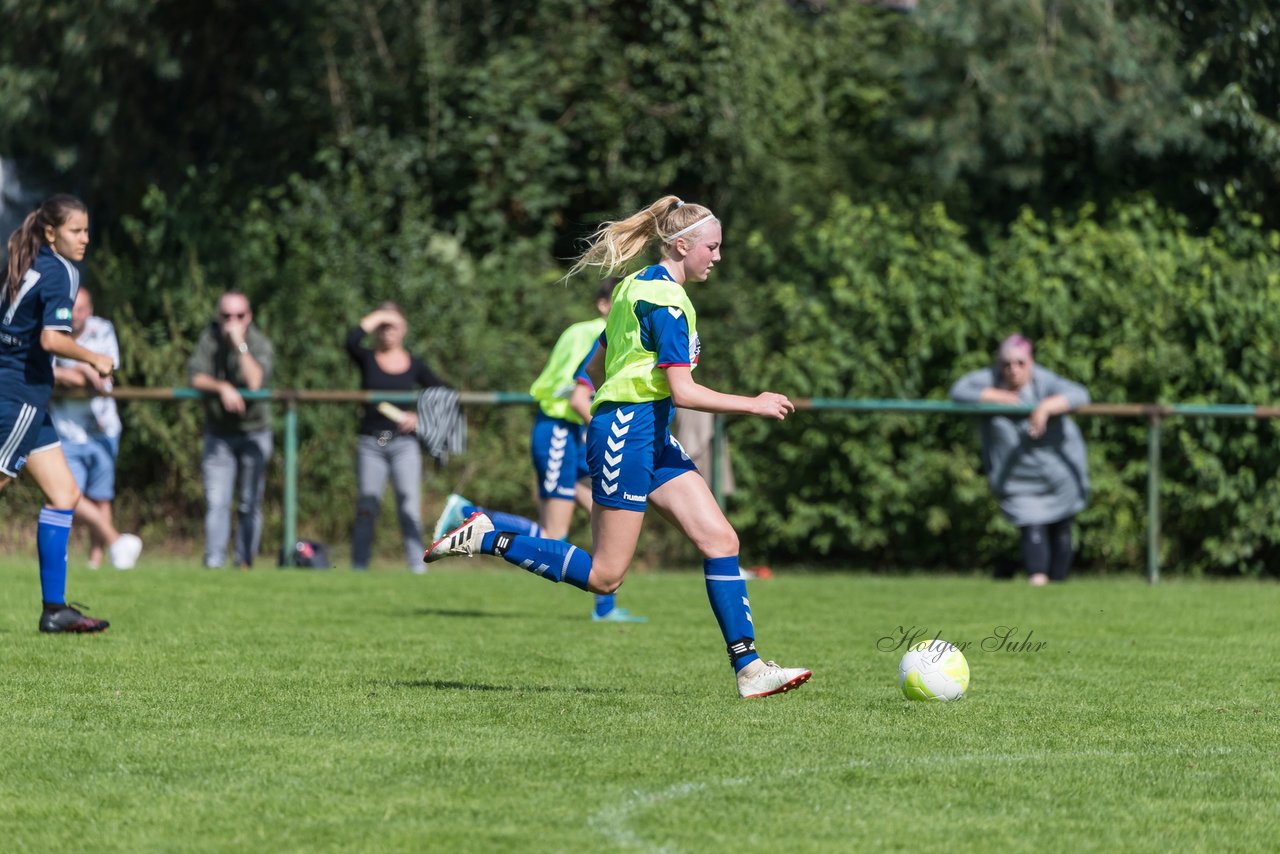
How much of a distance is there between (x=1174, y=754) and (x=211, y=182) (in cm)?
1477

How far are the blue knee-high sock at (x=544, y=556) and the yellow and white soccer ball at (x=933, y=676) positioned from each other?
1.30m

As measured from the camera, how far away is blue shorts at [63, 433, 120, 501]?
12898 millimetres

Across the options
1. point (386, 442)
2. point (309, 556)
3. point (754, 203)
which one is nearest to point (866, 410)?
point (386, 442)

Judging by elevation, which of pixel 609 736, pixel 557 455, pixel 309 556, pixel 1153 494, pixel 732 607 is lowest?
pixel 309 556

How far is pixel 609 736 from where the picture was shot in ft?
19.2

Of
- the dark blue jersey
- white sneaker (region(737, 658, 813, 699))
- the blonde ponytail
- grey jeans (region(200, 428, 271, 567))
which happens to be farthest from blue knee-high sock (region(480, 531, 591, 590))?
grey jeans (region(200, 428, 271, 567))

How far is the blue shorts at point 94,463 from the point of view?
12.9m

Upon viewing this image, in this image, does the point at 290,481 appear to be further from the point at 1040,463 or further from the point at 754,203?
the point at 754,203

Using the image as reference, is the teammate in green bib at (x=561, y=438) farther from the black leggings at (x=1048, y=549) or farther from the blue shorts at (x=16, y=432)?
the black leggings at (x=1048, y=549)

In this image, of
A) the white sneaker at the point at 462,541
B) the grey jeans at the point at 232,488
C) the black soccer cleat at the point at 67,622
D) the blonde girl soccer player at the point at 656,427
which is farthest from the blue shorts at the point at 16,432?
the grey jeans at the point at 232,488

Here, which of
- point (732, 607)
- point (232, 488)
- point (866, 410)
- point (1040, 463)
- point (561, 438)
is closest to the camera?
point (732, 607)

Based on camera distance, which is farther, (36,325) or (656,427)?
(36,325)

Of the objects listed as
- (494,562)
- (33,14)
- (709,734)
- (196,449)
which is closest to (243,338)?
(196,449)
